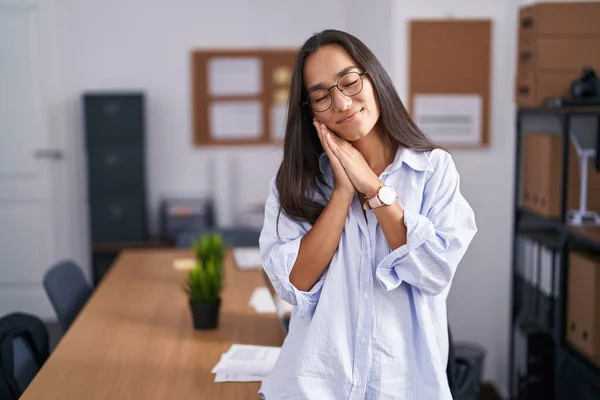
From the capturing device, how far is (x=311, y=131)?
5.71 feet

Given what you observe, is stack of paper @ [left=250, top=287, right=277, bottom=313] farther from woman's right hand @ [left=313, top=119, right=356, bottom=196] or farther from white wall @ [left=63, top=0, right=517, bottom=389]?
white wall @ [left=63, top=0, right=517, bottom=389]

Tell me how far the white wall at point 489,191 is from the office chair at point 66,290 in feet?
6.18

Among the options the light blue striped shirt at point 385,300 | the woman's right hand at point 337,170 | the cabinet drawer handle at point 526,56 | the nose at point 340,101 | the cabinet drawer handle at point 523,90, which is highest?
the cabinet drawer handle at point 526,56

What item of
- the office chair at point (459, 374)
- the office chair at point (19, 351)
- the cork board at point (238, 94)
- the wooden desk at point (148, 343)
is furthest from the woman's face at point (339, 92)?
the cork board at point (238, 94)

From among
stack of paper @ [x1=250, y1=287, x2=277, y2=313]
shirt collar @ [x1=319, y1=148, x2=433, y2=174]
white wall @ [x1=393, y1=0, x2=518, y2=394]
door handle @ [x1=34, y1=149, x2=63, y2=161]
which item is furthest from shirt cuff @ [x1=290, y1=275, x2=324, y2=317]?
door handle @ [x1=34, y1=149, x2=63, y2=161]

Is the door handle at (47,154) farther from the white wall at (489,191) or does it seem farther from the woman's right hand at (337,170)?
the woman's right hand at (337,170)

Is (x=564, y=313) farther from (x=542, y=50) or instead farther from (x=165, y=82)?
(x=165, y=82)

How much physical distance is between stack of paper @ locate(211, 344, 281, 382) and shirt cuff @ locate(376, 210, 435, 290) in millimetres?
615

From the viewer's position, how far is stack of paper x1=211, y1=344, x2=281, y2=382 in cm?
207

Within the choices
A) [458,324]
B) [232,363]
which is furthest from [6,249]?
[232,363]

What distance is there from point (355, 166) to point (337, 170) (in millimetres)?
40

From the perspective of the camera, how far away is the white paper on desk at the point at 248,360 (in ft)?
6.89

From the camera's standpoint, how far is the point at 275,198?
1.70m

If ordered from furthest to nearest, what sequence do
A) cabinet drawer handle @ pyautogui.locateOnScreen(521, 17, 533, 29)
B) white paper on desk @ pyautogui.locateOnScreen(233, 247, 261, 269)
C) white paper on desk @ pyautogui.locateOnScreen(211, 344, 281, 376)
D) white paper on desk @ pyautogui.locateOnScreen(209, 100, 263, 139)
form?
white paper on desk @ pyautogui.locateOnScreen(209, 100, 263, 139) → white paper on desk @ pyautogui.locateOnScreen(233, 247, 261, 269) → cabinet drawer handle @ pyautogui.locateOnScreen(521, 17, 533, 29) → white paper on desk @ pyautogui.locateOnScreen(211, 344, 281, 376)
